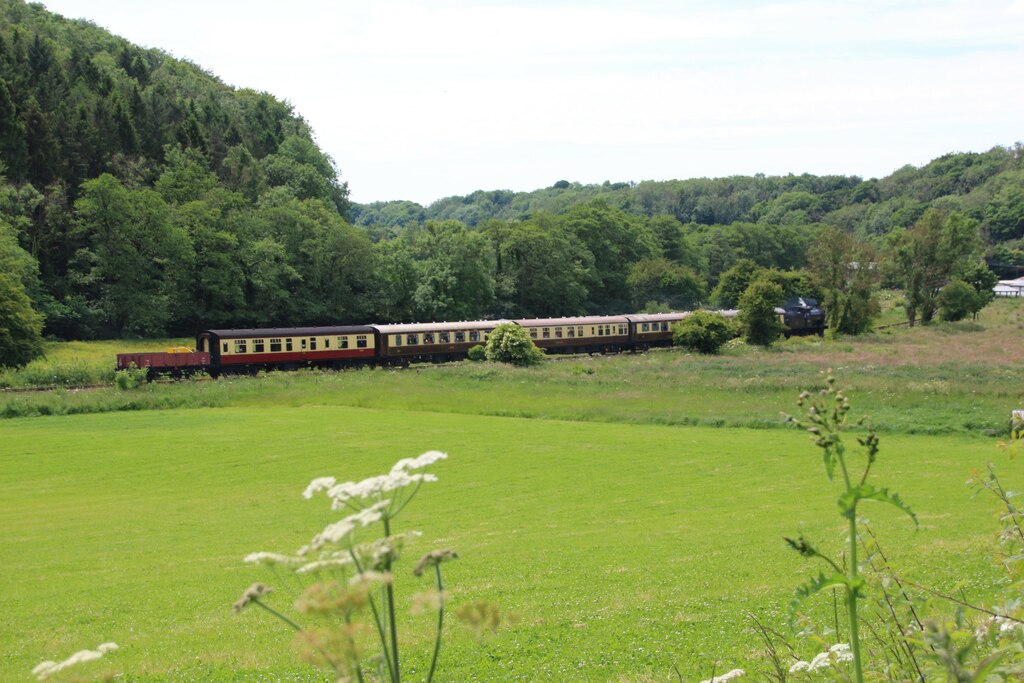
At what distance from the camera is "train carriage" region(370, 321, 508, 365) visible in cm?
5334

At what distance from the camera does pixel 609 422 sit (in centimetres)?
3562

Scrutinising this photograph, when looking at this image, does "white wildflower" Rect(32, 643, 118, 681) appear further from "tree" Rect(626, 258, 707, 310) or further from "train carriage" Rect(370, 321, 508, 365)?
"tree" Rect(626, 258, 707, 310)

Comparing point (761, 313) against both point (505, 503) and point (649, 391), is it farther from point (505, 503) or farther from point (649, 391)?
point (505, 503)

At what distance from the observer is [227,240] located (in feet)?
221

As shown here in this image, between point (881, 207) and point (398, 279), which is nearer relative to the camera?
point (398, 279)

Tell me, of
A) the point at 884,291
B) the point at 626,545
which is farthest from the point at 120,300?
the point at 884,291

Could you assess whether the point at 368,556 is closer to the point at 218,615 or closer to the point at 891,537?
the point at 218,615

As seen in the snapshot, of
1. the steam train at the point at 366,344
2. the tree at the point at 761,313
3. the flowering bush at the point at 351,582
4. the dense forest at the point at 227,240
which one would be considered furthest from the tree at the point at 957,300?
the flowering bush at the point at 351,582

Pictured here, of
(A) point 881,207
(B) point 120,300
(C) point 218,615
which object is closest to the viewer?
(C) point 218,615

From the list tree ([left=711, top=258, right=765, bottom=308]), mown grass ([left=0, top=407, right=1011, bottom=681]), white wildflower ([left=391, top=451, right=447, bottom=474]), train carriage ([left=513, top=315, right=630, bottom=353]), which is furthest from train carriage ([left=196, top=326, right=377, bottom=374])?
white wildflower ([left=391, top=451, right=447, bottom=474])

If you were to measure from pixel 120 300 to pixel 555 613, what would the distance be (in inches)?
2299

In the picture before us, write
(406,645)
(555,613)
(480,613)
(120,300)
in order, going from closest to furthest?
(480,613), (406,645), (555,613), (120,300)

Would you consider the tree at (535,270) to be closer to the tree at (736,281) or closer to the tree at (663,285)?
the tree at (663,285)

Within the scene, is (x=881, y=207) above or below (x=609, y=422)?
above
